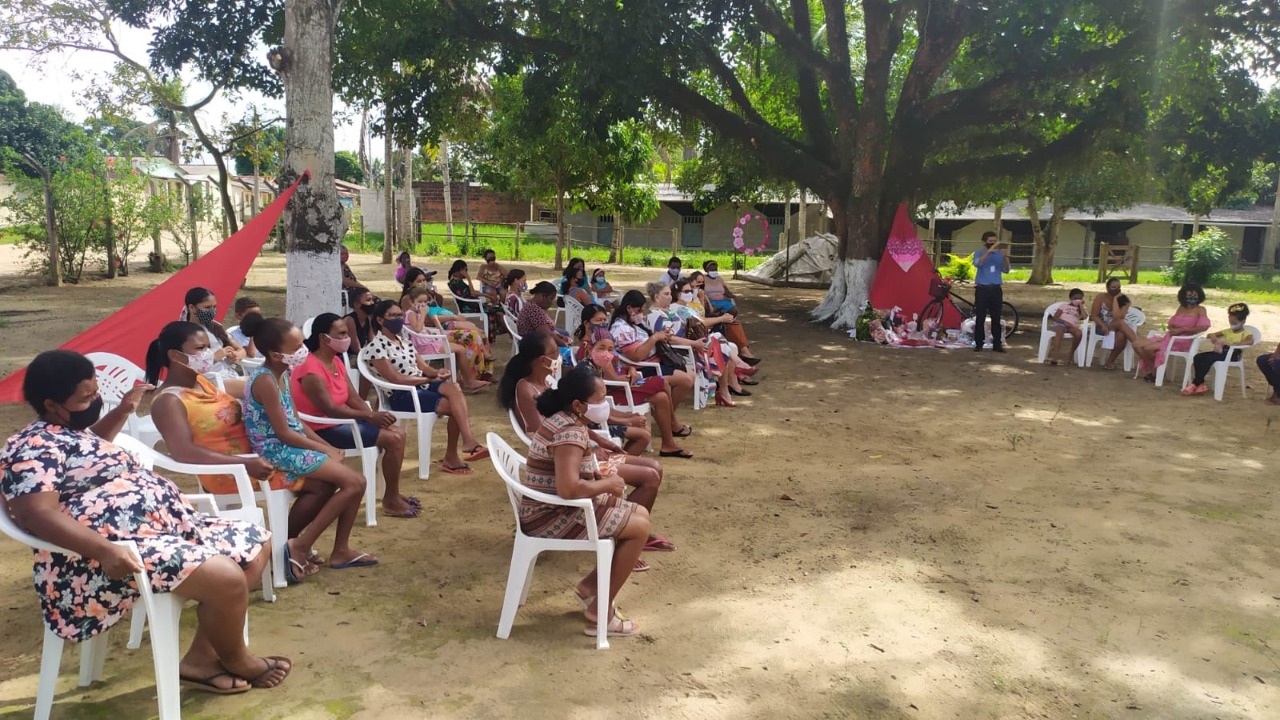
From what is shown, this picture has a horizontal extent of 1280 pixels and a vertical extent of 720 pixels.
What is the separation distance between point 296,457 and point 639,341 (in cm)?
324

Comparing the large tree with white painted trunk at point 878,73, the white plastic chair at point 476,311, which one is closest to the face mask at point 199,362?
the white plastic chair at point 476,311

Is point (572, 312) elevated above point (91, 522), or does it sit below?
above

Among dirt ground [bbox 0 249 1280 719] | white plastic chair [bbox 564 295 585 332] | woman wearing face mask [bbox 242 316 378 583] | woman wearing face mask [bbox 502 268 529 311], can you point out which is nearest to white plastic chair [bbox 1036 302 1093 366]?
dirt ground [bbox 0 249 1280 719]

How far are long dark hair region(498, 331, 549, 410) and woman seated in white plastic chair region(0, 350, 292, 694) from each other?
5.78 ft

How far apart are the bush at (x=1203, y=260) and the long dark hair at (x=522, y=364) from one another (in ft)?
75.2

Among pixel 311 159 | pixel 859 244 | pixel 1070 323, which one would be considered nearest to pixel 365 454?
pixel 311 159

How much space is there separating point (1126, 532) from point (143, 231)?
54.1ft

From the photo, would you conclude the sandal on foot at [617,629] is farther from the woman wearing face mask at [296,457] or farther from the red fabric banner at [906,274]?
the red fabric banner at [906,274]

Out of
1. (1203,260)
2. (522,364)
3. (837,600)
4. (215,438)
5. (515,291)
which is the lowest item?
(837,600)

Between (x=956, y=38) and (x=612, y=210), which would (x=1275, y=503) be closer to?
(x=956, y=38)

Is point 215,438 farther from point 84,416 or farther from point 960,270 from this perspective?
point 960,270

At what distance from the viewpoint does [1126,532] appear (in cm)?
475

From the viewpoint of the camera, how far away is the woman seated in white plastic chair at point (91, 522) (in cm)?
259

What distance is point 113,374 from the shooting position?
4969mm
